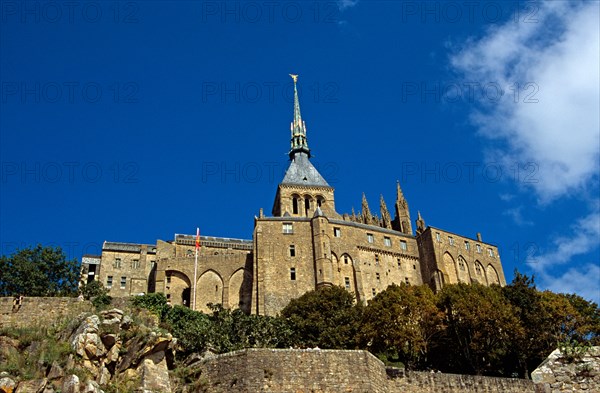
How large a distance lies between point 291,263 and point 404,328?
30648 millimetres

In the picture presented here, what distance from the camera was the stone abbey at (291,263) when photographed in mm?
71688

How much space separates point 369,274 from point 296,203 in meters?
26.4

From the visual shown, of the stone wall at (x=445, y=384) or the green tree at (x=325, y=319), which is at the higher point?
the green tree at (x=325, y=319)

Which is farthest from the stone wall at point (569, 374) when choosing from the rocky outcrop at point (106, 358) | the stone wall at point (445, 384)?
the rocky outcrop at point (106, 358)

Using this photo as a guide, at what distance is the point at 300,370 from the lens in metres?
27.2

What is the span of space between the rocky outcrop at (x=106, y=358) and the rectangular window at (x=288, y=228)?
4566 centimetres

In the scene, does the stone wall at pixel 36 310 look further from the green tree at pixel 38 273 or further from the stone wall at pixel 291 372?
the green tree at pixel 38 273

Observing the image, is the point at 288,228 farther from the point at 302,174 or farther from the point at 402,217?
the point at 302,174

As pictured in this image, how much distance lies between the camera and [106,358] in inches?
1095

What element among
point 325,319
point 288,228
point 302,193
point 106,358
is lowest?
point 106,358

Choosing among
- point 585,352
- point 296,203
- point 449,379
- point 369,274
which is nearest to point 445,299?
point 449,379

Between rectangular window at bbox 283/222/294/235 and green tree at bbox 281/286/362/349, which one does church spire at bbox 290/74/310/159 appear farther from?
green tree at bbox 281/286/362/349

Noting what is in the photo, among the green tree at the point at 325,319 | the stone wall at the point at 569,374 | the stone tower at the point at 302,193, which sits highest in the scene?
the stone tower at the point at 302,193

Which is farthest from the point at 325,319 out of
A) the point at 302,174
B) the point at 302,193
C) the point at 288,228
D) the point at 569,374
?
the point at 302,174
